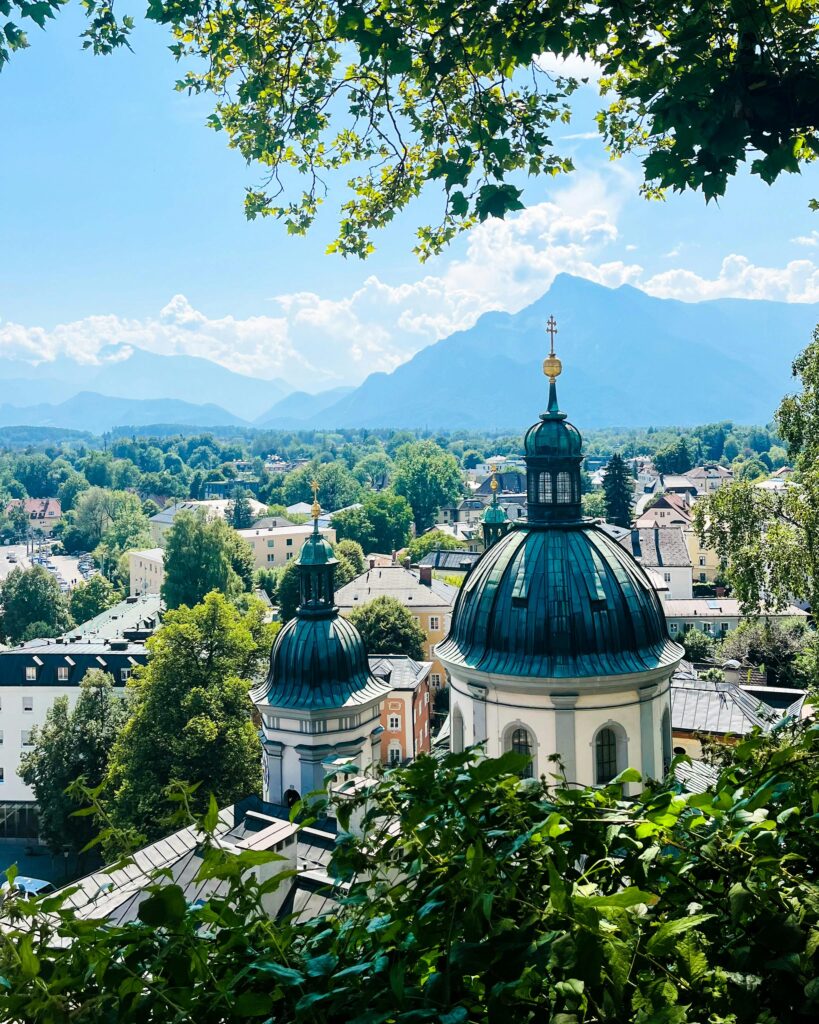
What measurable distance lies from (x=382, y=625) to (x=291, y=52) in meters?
44.0

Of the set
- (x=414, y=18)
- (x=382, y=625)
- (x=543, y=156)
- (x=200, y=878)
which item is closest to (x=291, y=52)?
(x=414, y=18)

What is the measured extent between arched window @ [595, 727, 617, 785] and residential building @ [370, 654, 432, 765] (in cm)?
2142

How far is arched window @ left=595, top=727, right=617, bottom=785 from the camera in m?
17.4

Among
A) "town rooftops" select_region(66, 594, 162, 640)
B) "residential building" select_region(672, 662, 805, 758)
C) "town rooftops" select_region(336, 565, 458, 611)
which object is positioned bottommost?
"town rooftops" select_region(66, 594, 162, 640)

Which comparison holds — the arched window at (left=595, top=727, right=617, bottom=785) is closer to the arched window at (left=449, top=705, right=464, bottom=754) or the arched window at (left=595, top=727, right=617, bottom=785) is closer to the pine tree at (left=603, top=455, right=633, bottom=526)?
the arched window at (left=449, top=705, right=464, bottom=754)

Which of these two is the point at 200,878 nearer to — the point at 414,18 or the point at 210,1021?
the point at 210,1021

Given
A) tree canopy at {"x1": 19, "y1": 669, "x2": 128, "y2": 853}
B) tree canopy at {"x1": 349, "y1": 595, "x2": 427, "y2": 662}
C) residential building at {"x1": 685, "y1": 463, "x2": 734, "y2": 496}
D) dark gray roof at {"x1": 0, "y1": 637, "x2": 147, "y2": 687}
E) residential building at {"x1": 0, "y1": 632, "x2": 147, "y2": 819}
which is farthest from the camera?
residential building at {"x1": 685, "y1": 463, "x2": 734, "y2": 496}

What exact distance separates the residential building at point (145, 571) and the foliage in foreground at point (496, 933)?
78688 mm

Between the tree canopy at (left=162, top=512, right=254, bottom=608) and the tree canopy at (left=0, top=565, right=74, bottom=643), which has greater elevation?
the tree canopy at (left=162, top=512, right=254, bottom=608)

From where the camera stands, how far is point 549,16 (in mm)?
5699

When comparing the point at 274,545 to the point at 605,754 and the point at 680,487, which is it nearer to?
the point at 680,487

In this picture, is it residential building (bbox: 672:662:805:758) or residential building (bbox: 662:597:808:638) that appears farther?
residential building (bbox: 662:597:808:638)

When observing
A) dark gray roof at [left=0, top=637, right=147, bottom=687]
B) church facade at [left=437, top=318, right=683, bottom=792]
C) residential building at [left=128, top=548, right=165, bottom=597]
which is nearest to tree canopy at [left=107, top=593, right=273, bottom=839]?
church facade at [left=437, top=318, right=683, bottom=792]

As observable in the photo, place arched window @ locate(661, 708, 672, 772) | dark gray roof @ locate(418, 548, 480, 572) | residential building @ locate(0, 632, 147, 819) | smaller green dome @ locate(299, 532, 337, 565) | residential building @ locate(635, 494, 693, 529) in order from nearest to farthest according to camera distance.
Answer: arched window @ locate(661, 708, 672, 772) → smaller green dome @ locate(299, 532, 337, 565) → residential building @ locate(0, 632, 147, 819) → dark gray roof @ locate(418, 548, 480, 572) → residential building @ locate(635, 494, 693, 529)
